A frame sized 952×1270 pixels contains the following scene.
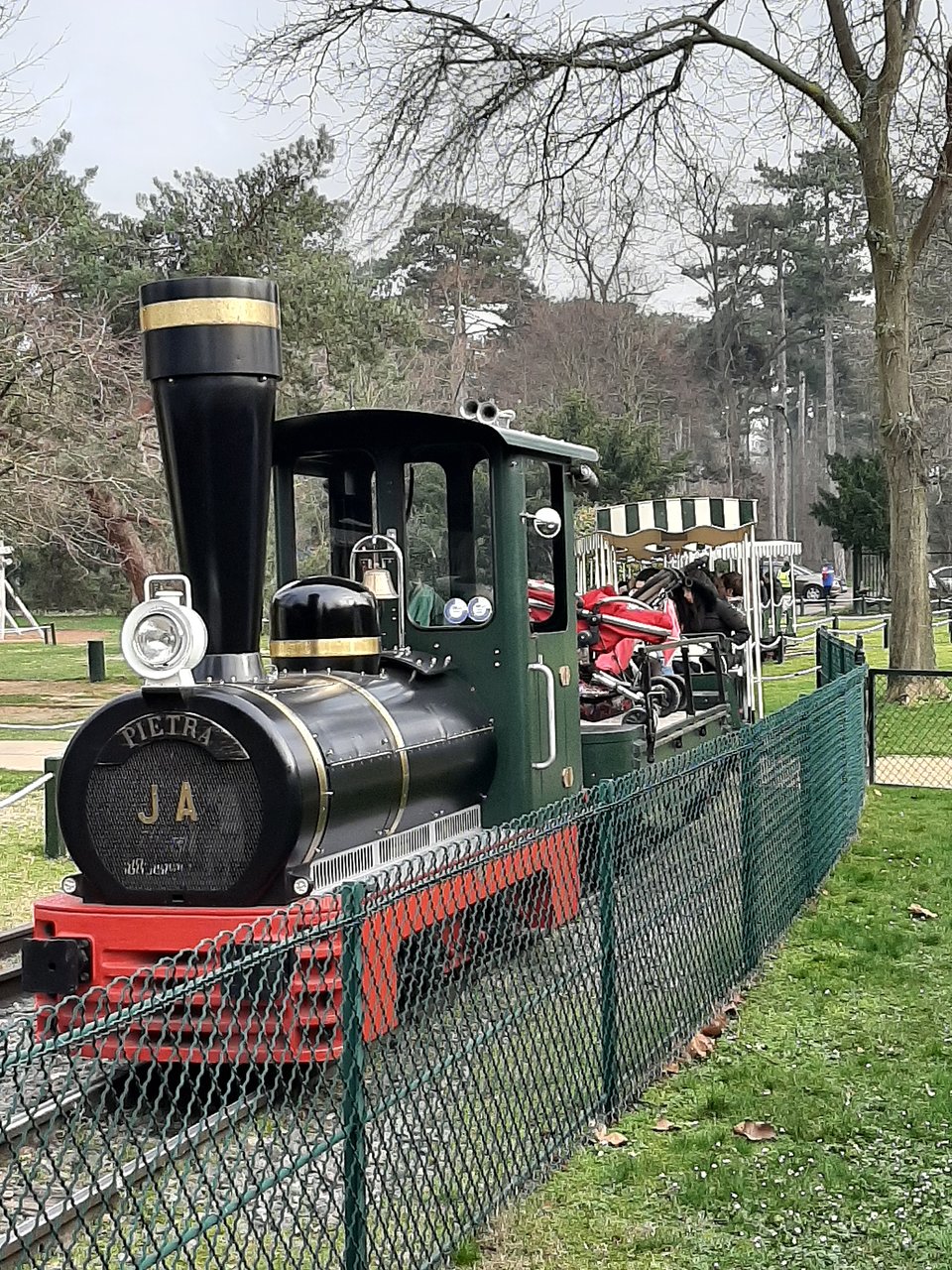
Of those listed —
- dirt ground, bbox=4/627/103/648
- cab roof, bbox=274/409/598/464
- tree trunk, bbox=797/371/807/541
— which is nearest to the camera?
cab roof, bbox=274/409/598/464

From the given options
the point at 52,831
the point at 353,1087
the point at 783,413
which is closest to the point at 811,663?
the point at 52,831

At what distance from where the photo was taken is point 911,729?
15.6m

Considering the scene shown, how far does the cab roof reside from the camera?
6.76 metres

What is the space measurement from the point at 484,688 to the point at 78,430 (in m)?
15.7

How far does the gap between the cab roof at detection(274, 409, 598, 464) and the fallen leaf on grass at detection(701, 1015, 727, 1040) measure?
2695mm

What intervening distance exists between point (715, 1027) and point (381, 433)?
3046mm

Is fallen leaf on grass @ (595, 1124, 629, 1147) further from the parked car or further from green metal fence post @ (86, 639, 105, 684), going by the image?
the parked car

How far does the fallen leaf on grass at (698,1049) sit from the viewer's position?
578 centimetres

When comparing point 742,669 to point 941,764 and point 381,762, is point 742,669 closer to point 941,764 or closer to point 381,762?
point 941,764

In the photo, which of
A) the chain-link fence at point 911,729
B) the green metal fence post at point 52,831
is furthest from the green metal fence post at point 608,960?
the chain-link fence at point 911,729

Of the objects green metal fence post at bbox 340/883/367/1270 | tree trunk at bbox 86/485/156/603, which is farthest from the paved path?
green metal fence post at bbox 340/883/367/1270

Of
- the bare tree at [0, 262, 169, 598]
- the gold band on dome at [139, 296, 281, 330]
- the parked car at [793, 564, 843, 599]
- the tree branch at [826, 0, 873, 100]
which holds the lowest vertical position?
the parked car at [793, 564, 843, 599]

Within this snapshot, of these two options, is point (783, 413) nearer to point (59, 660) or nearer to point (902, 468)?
point (59, 660)

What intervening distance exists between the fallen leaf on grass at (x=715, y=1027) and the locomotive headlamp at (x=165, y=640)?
8.48ft
